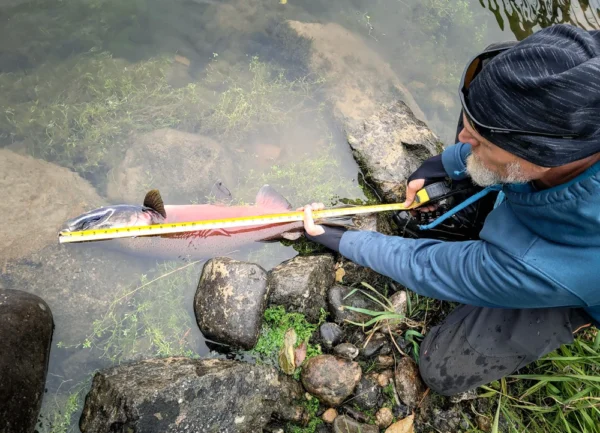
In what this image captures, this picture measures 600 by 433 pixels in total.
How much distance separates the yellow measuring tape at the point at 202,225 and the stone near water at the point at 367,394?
145cm

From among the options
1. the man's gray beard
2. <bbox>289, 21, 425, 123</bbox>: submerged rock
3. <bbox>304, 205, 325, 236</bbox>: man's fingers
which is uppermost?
the man's gray beard

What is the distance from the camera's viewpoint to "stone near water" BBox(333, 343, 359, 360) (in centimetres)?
352

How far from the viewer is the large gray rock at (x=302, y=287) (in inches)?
145

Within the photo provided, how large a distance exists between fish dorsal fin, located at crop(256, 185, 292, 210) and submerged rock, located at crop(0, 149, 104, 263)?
5.23 feet

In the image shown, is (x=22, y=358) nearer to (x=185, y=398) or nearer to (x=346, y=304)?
(x=185, y=398)

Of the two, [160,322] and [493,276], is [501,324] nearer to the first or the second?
[493,276]

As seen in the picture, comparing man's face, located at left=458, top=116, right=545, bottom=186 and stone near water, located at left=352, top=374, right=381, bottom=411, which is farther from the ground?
man's face, located at left=458, top=116, right=545, bottom=186

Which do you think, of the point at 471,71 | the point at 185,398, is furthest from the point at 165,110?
the point at 471,71

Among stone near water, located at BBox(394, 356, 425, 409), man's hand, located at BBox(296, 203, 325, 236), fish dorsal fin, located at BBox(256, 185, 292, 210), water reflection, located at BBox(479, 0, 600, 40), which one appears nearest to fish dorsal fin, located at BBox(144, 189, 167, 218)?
fish dorsal fin, located at BBox(256, 185, 292, 210)

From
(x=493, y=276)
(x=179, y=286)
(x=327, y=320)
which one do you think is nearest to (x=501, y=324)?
(x=493, y=276)

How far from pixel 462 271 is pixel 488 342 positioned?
0.89 m

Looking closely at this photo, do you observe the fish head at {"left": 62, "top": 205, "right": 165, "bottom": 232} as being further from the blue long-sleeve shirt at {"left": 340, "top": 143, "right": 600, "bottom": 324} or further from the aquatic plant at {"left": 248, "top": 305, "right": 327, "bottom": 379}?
the blue long-sleeve shirt at {"left": 340, "top": 143, "right": 600, "bottom": 324}

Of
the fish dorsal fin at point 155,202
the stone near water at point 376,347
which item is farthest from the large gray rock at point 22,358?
the stone near water at point 376,347

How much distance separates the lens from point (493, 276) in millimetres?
2559
